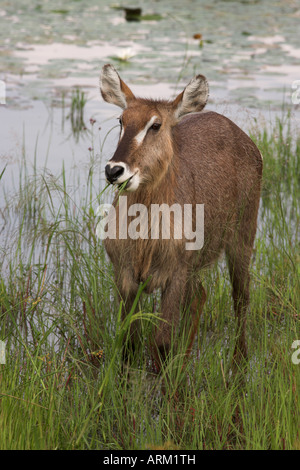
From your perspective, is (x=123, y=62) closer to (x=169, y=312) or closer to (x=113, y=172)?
(x=169, y=312)

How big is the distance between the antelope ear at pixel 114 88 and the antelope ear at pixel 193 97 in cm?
30

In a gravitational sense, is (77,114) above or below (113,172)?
above

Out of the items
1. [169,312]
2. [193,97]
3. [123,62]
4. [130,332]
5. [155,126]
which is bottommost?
[130,332]

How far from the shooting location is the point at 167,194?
4.84 metres

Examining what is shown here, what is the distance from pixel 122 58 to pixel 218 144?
661 cm

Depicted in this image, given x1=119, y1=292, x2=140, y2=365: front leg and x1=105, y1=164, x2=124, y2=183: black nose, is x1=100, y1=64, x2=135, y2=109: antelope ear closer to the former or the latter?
x1=105, y1=164, x2=124, y2=183: black nose

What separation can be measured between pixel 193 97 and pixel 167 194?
64 cm

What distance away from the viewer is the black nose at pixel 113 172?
4.20 metres

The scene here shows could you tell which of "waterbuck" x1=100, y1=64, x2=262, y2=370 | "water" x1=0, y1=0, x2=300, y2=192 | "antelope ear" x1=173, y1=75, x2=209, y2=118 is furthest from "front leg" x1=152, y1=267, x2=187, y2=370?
"water" x1=0, y1=0, x2=300, y2=192

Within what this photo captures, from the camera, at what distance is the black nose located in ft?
13.8

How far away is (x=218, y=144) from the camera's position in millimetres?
5723

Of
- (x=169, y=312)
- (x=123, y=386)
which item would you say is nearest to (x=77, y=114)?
(x=169, y=312)

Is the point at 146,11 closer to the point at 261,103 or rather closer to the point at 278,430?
the point at 261,103


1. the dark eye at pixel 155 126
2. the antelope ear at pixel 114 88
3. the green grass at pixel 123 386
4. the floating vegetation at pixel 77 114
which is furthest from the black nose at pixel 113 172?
the floating vegetation at pixel 77 114
